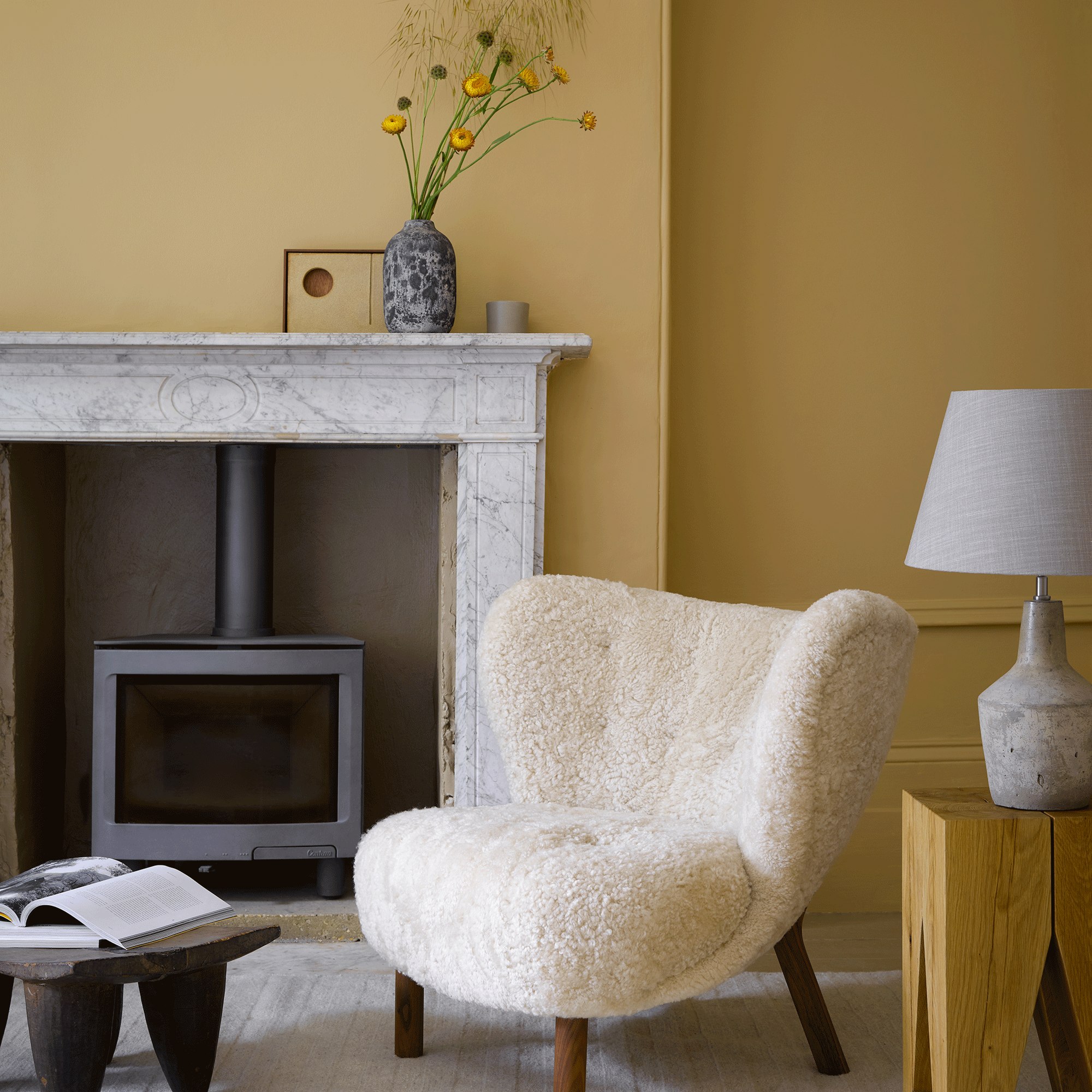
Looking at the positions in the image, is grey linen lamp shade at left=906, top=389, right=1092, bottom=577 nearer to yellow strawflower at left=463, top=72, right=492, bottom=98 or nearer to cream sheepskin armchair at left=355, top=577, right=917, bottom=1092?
cream sheepskin armchair at left=355, top=577, right=917, bottom=1092

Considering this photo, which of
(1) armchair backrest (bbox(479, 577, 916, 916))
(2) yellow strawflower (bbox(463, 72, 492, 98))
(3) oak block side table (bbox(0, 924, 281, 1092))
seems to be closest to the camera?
(3) oak block side table (bbox(0, 924, 281, 1092))

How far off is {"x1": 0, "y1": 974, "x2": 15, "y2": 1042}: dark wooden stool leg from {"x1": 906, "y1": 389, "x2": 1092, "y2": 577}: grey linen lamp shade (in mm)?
1519

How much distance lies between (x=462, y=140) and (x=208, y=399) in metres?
0.83

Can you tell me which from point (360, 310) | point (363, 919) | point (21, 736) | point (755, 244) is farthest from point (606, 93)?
point (21, 736)

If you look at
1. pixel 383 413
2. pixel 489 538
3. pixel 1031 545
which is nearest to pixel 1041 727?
pixel 1031 545

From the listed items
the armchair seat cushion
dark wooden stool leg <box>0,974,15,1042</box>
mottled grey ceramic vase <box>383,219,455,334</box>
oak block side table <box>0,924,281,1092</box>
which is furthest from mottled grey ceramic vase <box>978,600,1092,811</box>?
dark wooden stool leg <box>0,974,15,1042</box>

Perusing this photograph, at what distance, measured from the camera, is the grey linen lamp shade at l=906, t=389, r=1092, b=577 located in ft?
4.62

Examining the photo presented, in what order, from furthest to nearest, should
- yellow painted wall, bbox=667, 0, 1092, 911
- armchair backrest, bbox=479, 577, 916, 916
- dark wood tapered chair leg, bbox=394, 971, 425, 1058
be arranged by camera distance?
yellow painted wall, bbox=667, 0, 1092, 911
dark wood tapered chair leg, bbox=394, 971, 425, 1058
armchair backrest, bbox=479, 577, 916, 916

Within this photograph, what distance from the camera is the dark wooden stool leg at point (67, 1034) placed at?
4.59 feet

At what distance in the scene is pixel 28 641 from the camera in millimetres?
2568

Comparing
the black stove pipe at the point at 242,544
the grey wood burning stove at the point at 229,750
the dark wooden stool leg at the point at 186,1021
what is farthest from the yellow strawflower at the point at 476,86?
the dark wooden stool leg at the point at 186,1021

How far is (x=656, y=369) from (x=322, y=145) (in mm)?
959

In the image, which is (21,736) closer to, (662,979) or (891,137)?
(662,979)

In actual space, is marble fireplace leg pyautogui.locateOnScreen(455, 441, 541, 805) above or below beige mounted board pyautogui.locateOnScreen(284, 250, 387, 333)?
below
